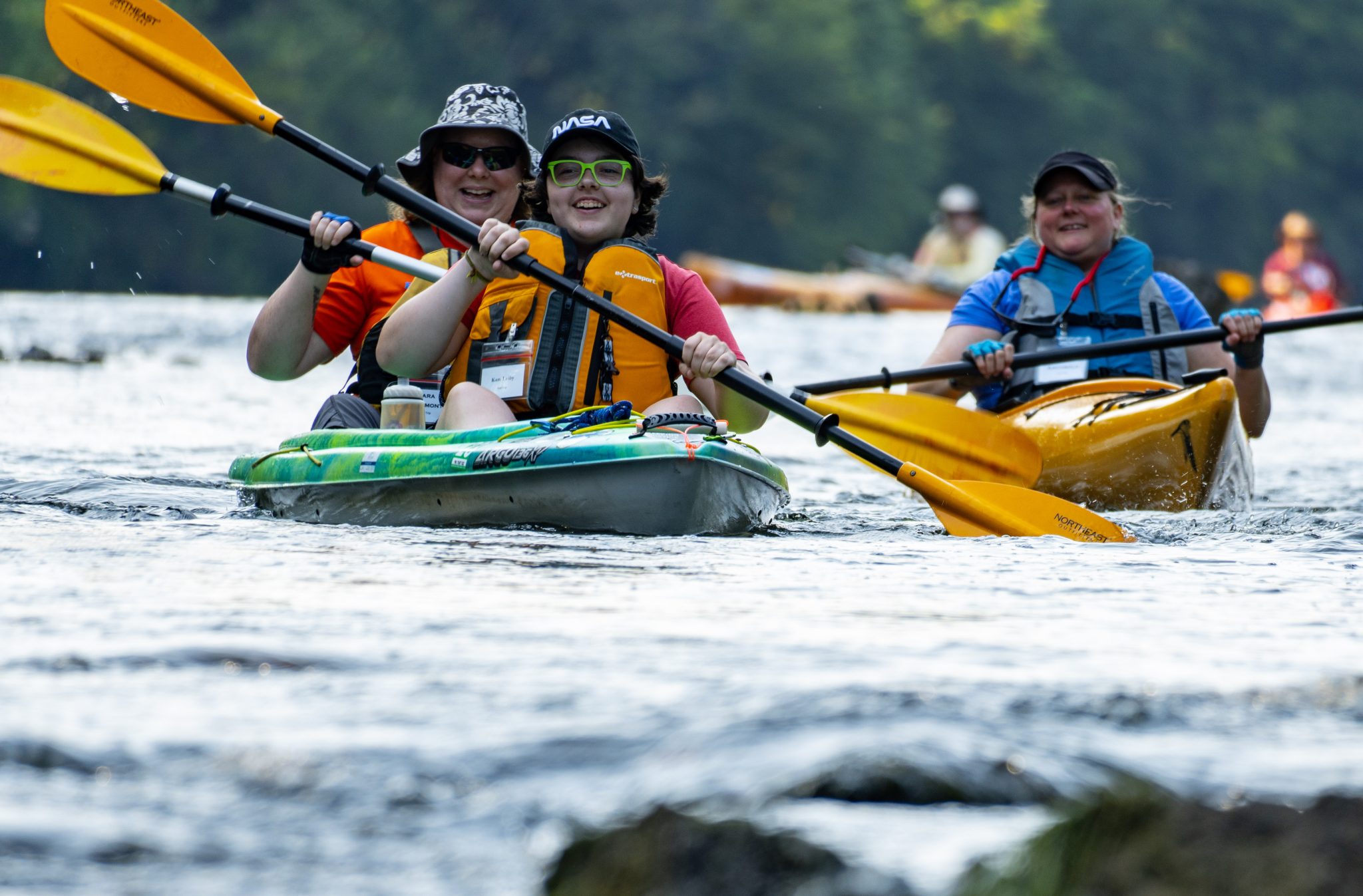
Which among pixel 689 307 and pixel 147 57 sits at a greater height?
pixel 147 57

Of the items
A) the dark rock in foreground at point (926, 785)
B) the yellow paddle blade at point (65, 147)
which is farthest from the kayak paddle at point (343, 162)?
the dark rock in foreground at point (926, 785)

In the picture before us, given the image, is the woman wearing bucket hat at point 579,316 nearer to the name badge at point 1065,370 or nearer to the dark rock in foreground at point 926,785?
the name badge at point 1065,370

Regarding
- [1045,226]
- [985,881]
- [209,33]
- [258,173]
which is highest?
[209,33]

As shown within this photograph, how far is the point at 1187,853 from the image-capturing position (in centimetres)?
168

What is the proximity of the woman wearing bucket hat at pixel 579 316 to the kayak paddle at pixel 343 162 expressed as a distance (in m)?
0.08

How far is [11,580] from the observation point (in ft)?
9.95

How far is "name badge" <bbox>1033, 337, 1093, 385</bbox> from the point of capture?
518cm

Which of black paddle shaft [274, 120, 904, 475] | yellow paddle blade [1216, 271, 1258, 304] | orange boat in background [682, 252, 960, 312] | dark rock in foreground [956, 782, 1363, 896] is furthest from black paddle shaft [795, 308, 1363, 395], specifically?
orange boat in background [682, 252, 960, 312]

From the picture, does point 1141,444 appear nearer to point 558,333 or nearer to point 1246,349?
point 1246,349

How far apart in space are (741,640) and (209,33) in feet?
84.1

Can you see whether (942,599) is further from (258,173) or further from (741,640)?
(258,173)

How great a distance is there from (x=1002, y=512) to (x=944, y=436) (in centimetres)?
73

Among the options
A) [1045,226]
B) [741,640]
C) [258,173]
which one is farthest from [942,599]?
[258,173]

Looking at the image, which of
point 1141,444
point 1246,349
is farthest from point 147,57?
point 1246,349
